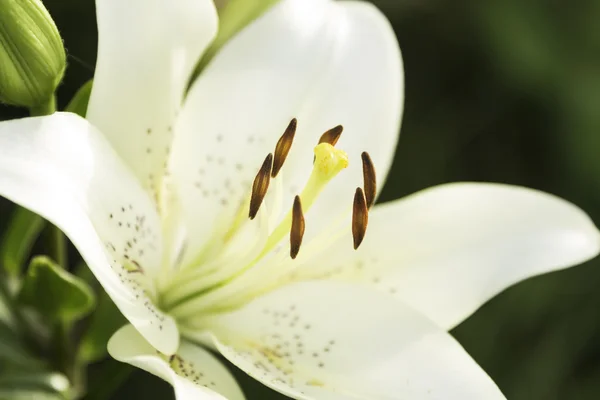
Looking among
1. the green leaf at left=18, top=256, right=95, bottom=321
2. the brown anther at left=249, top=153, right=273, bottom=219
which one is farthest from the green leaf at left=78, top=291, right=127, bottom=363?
the brown anther at left=249, top=153, right=273, bottom=219

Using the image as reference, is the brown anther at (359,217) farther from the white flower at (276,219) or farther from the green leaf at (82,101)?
the green leaf at (82,101)

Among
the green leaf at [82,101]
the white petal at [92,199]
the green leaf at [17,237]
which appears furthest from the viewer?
the green leaf at [17,237]

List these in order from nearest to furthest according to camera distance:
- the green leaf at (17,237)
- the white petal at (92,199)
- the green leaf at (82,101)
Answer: the white petal at (92,199), the green leaf at (82,101), the green leaf at (17,237)

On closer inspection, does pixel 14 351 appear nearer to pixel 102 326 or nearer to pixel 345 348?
pixel 102 326

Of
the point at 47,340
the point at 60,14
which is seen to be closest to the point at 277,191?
the point at 47,340

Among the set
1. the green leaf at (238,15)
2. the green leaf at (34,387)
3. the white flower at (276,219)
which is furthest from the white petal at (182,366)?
the green leaf at (238,15)

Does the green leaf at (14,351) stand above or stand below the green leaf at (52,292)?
below

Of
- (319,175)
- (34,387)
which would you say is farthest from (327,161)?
(34,387)

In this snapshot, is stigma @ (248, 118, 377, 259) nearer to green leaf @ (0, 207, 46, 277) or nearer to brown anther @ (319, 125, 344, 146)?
brown anther @ (319, 125, 344, 146)

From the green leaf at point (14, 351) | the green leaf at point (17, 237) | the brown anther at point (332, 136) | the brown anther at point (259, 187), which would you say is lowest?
the green leaf at point (14, 351)
